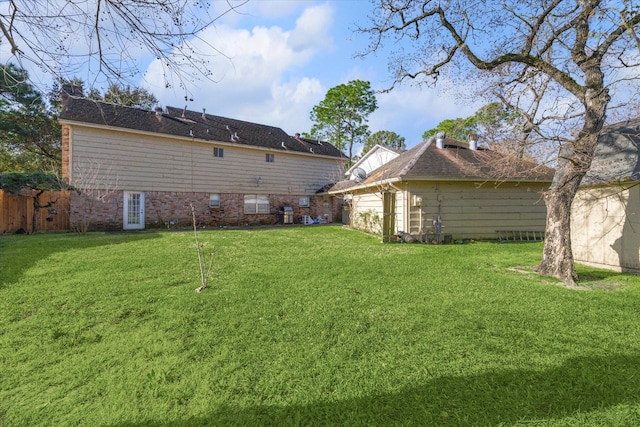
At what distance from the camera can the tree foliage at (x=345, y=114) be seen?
31062 mm

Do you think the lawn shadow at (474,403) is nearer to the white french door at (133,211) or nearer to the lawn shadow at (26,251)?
the lawn shadow at (26,251)

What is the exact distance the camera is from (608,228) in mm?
7105

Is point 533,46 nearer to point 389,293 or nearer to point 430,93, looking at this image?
point 430,93

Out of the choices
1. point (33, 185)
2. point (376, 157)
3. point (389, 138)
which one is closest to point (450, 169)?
point (376, 157)

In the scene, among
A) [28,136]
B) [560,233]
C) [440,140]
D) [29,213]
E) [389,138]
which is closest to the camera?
[560,233]

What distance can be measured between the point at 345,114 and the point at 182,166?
20.4 meters

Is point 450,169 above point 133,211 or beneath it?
above

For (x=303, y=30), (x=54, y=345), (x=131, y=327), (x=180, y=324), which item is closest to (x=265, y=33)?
(x=303, y=30)

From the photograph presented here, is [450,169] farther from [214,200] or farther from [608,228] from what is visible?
[214,200]

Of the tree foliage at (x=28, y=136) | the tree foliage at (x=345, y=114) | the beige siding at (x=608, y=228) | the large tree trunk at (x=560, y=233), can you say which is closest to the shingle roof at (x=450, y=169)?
the beige siding at (x=608, y=228)

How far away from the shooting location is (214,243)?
1000cm

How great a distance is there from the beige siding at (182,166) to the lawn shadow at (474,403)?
50.7 feet

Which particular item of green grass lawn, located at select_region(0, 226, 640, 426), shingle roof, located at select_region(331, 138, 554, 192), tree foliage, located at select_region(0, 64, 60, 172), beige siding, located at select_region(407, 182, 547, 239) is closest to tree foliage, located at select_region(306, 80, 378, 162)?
shingle roof, located at select_region(331, 138, 554, 192)

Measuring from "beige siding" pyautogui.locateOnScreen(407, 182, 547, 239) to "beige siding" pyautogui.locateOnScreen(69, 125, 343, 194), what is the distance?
10.7 meters
